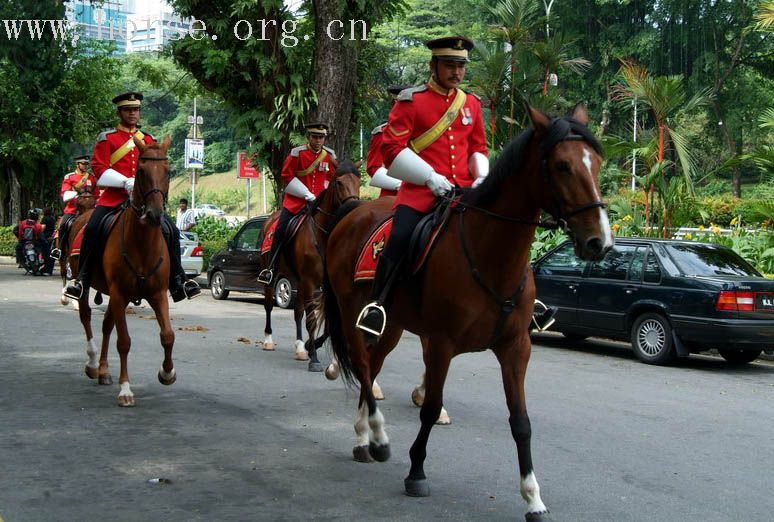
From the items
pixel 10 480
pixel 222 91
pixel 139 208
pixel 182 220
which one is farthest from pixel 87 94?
pixel 10 480

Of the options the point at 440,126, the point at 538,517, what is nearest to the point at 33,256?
the point at 440,126

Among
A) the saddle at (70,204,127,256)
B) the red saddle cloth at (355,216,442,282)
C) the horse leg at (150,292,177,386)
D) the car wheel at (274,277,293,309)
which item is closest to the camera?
A: the red saddle cloth at (355,216,442,282)

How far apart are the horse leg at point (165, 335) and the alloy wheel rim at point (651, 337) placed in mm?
6662

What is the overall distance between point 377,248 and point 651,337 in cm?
697

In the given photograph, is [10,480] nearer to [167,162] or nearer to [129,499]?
[129,499]

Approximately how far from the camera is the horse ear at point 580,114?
5501 mm

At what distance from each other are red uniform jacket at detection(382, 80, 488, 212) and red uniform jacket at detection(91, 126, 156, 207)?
423 centimetres

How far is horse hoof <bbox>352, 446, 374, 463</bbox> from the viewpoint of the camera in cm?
716

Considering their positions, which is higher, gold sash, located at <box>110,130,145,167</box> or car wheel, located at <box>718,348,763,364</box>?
gold sash, located at <box>110,130,145,167</box>

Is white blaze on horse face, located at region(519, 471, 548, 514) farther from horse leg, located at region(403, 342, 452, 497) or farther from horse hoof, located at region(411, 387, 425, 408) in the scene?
horse hoof, located at region(411, 387, 425, 408)

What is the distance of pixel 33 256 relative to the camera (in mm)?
28781

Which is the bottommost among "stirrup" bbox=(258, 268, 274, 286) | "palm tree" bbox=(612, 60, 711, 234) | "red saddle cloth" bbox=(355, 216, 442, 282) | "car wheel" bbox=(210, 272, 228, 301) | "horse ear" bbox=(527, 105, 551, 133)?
"car wheel" bbox=(210, 272, 228, 301)

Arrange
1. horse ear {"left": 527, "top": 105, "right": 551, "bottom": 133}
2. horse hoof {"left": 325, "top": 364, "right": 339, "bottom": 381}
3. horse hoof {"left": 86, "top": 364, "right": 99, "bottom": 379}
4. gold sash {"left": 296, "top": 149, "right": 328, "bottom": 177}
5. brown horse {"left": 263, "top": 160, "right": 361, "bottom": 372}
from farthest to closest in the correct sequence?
1. gold sash {"left": 296, "top": 149, "right": 328, "bottom": 177}
2. brown horse {"left": 263, "top": 160, "right": 361, "bottom": 372}
3. horse hoof {"left": 86, "top": 364, "right": 99, "bottom": 379}
4. horse hoof {"left": 325, "top": 364, "right": 339, "bottom": 381}
5. horse ear {"left": 527, "top": 105, "right": 551, "bottom": 133}

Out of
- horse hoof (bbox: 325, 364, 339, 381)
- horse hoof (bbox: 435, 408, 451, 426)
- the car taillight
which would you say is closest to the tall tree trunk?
the car taillight
